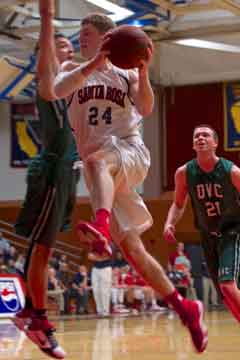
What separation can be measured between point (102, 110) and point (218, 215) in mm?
1800

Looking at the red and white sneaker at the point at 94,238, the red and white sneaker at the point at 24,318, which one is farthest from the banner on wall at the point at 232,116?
the red and white sneaker at the point at 94,238

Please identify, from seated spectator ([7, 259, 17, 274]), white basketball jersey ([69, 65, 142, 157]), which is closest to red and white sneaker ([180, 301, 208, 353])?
white basketball jersey ([69, 65, 142, 157])

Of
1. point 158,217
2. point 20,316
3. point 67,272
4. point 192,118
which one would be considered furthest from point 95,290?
point 20,316

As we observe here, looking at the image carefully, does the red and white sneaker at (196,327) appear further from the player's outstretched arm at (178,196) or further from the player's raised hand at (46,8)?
the player's raised hand at (46,8)

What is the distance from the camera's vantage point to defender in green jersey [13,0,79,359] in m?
5.53

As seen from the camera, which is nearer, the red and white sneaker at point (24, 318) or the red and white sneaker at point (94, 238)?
the red and white sneaker at point (94, 238)

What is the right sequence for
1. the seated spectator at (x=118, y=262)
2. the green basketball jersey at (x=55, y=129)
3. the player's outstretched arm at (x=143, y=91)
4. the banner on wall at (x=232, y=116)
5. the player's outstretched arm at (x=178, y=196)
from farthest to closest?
1. the banner on wall at (x=232, y=116)
2. the seated spectator at (x=118, y=262)
3. the player's outstretched arm at (x=178, y=196)
4. the green basketball jersey at (x=55, y=129)
5. the player's outstretched arm at (x=143, y=91)

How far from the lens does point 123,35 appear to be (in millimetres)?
5055

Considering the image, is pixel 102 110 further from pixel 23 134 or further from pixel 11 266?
pixel 23 134

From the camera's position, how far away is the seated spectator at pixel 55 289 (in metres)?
17.5

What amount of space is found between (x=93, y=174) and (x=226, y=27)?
16247mm

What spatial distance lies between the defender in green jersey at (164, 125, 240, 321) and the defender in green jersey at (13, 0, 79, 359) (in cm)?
157

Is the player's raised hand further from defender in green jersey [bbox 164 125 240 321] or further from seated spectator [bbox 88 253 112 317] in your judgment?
seated spectator [bbox 88 253 112 317]

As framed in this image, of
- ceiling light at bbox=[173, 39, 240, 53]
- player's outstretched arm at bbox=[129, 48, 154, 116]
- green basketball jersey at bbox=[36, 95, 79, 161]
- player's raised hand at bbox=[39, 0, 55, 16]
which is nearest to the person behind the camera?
player's raised hand at bbox=[39, 0, 55, 16]
